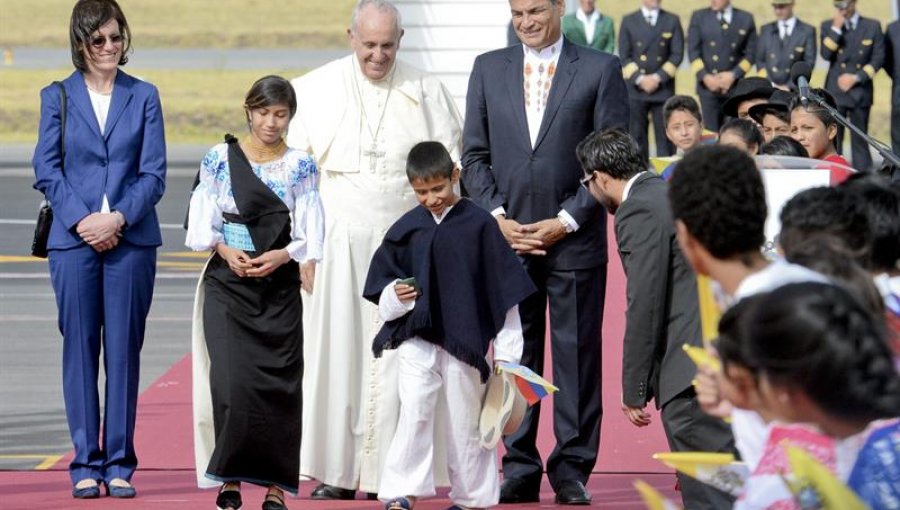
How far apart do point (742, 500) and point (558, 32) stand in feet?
14.7

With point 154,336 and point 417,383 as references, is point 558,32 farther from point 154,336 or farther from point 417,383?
point 154,336

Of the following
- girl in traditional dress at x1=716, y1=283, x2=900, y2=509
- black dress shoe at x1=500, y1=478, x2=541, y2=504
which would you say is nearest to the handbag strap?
black dress shoe at x1=500, y1=478, x2=541, y2=504

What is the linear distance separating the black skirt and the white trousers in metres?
0.41

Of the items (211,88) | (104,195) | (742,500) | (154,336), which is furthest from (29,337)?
(211,88)

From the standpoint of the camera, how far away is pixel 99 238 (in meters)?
7.19

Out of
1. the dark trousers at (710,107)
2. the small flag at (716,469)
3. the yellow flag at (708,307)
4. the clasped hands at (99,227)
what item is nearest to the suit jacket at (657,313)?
the yellow flag at (708,307)

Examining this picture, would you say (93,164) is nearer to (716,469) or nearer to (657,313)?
(657,313)

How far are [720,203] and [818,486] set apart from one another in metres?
0.93

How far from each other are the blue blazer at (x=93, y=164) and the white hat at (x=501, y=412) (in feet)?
5.27

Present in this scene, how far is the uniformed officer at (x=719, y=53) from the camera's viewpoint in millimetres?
20625

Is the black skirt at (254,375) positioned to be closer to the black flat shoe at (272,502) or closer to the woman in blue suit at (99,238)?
the black flat shoe at (272,502)

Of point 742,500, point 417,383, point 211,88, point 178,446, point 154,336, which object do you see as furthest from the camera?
point 211,88

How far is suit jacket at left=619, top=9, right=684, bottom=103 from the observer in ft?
68.3

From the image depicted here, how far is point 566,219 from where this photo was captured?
7.15 metres
